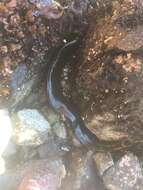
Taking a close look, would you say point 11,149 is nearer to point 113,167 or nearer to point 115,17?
point 113,167

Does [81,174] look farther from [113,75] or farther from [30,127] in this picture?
[113,75]

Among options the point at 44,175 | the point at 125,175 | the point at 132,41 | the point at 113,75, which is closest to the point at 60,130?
the point at 44,175

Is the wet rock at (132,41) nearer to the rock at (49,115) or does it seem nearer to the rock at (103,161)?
the rock at (49,115)

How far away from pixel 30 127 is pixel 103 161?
0.87 metres

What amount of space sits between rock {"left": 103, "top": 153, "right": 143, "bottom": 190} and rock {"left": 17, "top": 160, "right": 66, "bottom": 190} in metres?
0.50

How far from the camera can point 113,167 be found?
12.4 feet

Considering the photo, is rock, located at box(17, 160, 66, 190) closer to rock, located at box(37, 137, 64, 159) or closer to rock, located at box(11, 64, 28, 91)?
rock, located at box(37, 137, 64, 159)

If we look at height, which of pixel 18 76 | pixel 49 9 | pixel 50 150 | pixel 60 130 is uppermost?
pixel 49 9

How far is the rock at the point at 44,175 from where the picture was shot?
11.4 ft

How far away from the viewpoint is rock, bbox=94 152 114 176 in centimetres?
378

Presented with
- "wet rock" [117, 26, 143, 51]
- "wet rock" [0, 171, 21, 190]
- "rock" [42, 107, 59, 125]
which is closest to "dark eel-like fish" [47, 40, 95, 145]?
A: "rock" [42, 107, 59, 125]

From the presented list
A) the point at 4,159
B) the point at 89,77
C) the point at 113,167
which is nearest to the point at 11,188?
the point at 4,159

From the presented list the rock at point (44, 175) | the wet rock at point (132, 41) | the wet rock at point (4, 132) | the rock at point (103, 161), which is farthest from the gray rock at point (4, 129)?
the wet rock at point (132, 41)

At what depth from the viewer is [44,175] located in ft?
11.8
